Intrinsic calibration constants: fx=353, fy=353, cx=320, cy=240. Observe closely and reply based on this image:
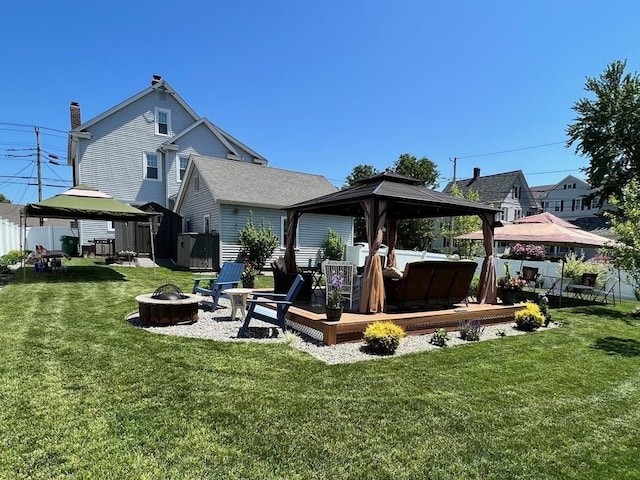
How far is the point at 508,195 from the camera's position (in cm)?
3881

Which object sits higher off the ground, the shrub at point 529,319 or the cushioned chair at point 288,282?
the cushioned chair at point 288,282

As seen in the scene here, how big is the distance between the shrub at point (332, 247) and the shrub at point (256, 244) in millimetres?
3474

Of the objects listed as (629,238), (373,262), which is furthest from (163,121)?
(629,238)

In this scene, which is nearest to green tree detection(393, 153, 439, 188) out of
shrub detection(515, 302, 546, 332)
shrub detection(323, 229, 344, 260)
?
shrub detection(323, 229, 344, 260)

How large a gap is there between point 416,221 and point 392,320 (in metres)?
25.7

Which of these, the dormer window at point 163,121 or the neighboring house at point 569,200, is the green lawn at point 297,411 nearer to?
the dormer window at point 163,121

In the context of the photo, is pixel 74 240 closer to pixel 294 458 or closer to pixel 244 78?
pixel 244 78

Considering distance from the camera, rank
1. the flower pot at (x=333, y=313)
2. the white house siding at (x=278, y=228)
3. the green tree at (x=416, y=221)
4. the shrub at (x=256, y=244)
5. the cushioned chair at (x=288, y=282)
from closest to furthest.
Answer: the flower pot at (x=333, y=313)
the cushioned chair at (x=288, y=282)
the shrub at (x=256, y=244)
the white house siding at (x=278, y=228)
the green tree at (x=416, y=221)

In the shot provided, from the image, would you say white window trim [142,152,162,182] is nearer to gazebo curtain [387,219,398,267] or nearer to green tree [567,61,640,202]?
gazebo curtain [387,219,398,267]

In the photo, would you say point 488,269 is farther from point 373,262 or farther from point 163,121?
point 163,121

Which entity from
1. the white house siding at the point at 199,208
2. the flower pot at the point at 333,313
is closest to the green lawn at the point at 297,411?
the flower pot at the point at 333,313

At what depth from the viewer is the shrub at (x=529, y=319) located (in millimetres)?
7574

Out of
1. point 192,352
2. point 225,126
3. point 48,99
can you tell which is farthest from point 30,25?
point 192,352

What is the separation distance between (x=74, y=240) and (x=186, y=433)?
20.8 metres
